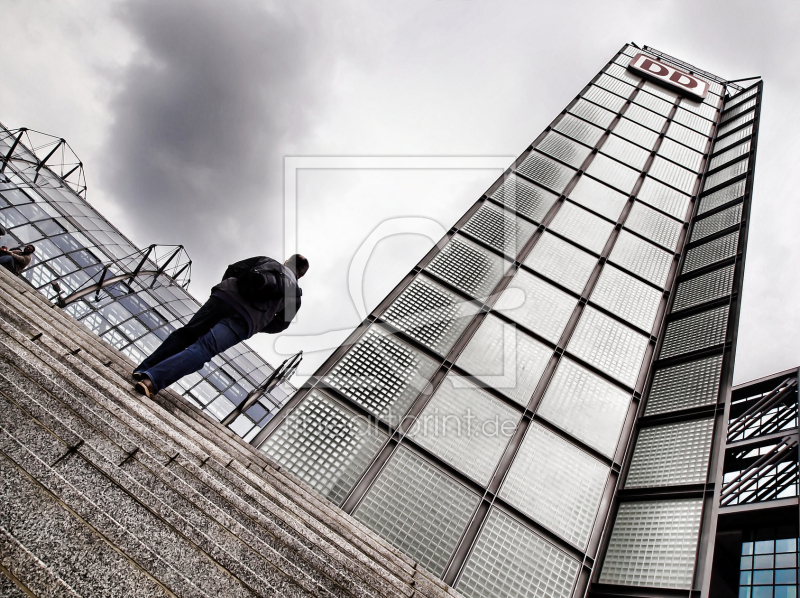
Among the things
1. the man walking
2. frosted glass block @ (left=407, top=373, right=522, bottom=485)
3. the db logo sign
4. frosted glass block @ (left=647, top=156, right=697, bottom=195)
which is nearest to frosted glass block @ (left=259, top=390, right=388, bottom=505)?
frosted glass block @ (left=407, top=373, right=522, bottom=485)

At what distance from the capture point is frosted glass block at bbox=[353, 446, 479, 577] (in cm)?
532

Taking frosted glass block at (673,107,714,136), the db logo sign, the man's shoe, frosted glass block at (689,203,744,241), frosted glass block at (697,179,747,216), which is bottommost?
the man's shoe

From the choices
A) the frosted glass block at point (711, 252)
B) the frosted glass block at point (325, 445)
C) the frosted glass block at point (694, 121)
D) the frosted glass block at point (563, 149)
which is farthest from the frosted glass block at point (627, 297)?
the frosted glass block at point (694, 121)

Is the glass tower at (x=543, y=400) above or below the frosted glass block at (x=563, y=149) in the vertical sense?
below

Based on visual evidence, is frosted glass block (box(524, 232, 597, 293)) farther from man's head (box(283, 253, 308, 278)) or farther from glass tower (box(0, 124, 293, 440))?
glass tower (box(0, 124, 293, 440))

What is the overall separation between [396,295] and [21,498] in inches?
253

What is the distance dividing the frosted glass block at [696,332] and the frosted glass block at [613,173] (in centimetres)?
474

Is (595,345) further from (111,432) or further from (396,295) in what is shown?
(111,432)

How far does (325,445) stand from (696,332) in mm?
7725

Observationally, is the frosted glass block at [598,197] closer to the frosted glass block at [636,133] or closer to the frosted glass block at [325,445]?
the frosted glass block at [636,133]

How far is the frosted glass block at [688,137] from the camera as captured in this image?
16156 mm

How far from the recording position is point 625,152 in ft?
47.0

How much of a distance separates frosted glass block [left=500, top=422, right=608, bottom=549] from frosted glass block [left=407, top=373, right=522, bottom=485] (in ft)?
1.09

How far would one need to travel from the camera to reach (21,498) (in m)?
1.80
